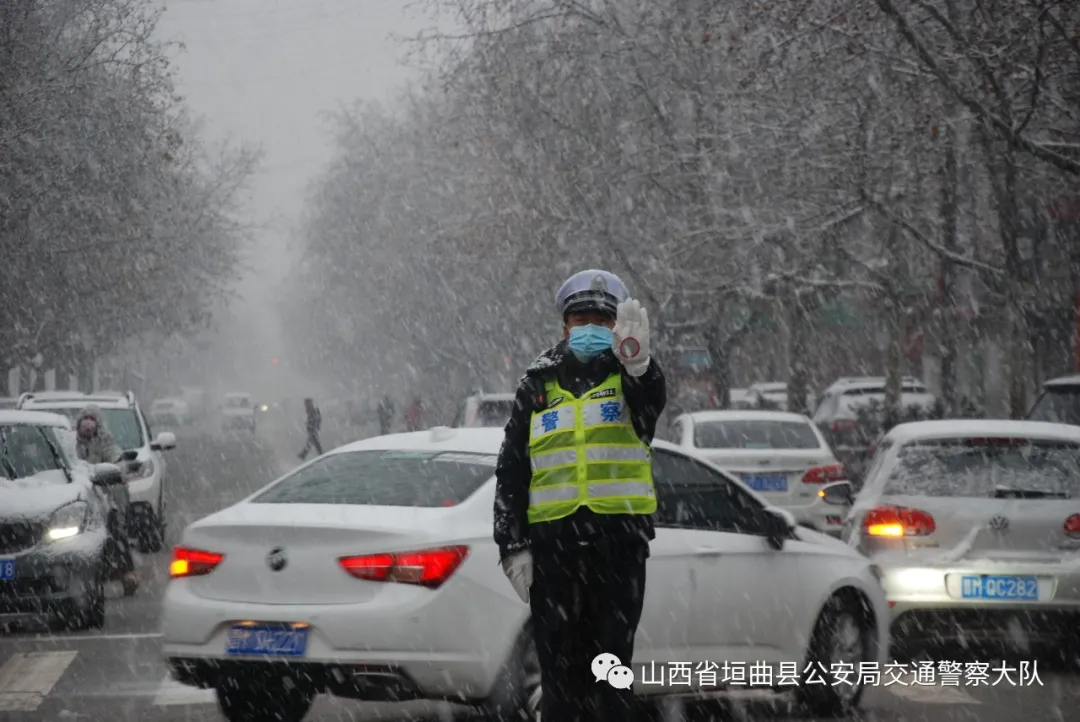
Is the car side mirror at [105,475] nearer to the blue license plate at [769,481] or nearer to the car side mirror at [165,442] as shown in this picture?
the car side mirror at [165,442]

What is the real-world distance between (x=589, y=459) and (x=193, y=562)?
251 centimetres

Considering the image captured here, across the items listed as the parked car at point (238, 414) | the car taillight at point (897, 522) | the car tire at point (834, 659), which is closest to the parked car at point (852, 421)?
the car taillight at point (897, 522)

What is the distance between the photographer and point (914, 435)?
35.1 feet

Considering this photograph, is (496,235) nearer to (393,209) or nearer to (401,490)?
(393,209)

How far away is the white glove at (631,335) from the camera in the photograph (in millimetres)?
5699

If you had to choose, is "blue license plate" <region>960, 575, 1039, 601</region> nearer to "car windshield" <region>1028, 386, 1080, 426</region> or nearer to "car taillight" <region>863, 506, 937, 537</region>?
"car taillight" <region>863, 506, 937, 537</region>

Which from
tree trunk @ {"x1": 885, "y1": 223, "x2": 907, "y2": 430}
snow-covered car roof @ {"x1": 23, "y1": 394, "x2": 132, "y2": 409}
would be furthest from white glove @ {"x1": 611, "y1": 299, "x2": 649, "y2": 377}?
tree trunk @ {"x1": 885, "y1": 223, "x2": 907, "y2": 430}

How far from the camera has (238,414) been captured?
279 ft

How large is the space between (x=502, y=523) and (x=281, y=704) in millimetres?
2719

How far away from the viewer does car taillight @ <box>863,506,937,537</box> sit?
33.7 feet

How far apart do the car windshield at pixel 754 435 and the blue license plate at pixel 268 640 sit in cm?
1106

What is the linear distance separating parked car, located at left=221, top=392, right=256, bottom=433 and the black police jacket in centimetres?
7840

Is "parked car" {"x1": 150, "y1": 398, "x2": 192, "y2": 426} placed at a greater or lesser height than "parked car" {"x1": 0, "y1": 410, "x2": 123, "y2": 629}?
lesser

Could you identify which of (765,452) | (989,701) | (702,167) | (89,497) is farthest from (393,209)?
(989,701)
